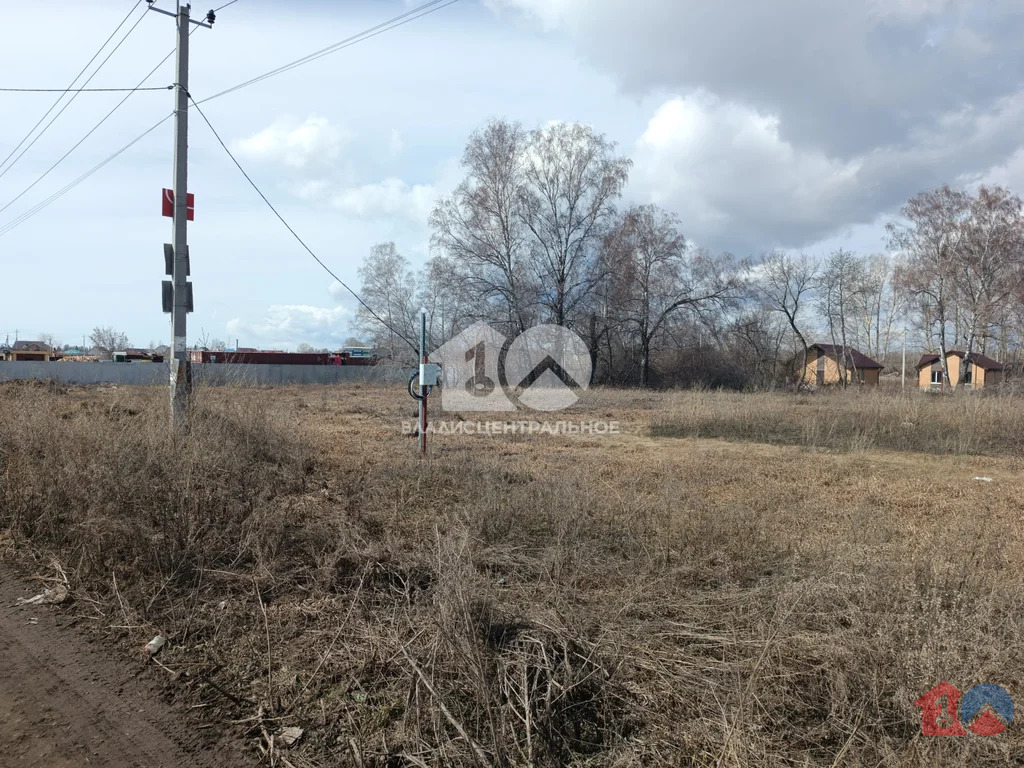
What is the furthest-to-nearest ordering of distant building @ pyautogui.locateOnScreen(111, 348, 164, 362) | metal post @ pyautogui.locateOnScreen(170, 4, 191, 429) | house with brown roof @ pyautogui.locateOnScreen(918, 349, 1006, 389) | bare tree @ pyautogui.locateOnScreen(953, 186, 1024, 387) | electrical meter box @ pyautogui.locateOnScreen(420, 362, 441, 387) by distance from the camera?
1. distant building @ pyautogui.locateOnScreen(111, 348, 164, 362)
2. house with brown roof @ pyautogui.locateOnScreen(918, 349, 1006, 389)
3. bare tree @ pyautogui.locateOnScreen(953, 186, 1024, 387)
4. electrical meter box @ pyautogui.locateOnScreen(420, 362, 441, 387)
5. metal post @ pyautogui.locateOnScreen(170, 4, 191, 429)

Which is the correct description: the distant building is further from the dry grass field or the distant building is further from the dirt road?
the dirt road

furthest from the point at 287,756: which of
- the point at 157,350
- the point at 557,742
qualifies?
the point at 157,350

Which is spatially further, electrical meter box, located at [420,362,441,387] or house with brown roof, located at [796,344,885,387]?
house with brown roof, located at [796,344,885,387]

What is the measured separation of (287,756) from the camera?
2545mm

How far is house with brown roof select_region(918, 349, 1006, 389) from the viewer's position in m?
42.9

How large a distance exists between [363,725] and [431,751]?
457 millimetres

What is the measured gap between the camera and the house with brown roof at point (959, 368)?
42.9 meters

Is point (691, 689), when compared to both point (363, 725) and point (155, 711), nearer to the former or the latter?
point (363, 725)

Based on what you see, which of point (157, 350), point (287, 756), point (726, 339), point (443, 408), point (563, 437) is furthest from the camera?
point (157, 350)

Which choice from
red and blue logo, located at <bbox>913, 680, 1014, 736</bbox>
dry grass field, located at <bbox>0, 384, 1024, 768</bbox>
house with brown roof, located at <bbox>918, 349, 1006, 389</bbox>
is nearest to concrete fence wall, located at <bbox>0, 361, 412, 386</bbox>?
dry grass field, located at <bbox>0, 384, 1024, 768</bbox>

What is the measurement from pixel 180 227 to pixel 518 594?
7.86m

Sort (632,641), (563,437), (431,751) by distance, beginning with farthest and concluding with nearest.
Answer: (563,437), (632,641), (431,751)

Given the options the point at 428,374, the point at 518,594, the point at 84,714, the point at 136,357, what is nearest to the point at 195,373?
the point at 428,374

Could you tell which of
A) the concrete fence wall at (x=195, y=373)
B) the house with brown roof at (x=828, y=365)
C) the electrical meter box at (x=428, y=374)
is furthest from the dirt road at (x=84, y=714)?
the house with brown roof at (x=828, y=365)
